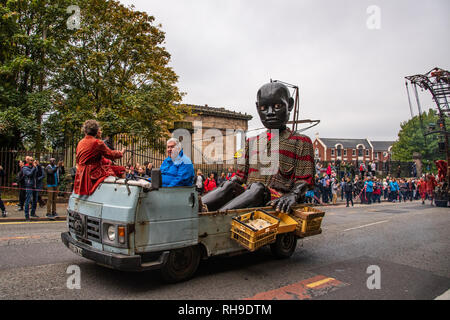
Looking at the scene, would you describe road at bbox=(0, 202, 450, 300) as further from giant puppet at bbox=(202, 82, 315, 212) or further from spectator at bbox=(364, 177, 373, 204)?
spectator at bbox=(364, 177, 373, 204)

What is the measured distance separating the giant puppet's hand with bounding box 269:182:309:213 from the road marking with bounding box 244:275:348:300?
1.12 meters

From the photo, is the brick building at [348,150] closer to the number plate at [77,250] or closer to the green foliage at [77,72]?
the green foliage at [77,72]

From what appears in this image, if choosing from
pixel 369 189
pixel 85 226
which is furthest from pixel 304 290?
pixel 369 189

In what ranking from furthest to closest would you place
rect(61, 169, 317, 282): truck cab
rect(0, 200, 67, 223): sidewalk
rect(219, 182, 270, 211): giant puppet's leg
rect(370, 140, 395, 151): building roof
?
rect(370, 140, 395, 151): building roof, rect(0, 200, 67, 223): sidewalk, rect(219, 182, 270, 211): giant puppet's leg, rect(61, 169, 317, 282): truck cab

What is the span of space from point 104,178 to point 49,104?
1211 cm

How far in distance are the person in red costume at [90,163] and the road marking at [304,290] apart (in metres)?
2.55

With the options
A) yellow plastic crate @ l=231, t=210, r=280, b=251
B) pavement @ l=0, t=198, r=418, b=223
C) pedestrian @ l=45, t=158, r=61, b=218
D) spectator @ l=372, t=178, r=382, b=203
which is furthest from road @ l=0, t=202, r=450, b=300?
spectator @ l=372, t=178, r=382, b=203

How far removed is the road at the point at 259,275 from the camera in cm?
377

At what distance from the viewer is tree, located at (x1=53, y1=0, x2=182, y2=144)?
46.9 feet

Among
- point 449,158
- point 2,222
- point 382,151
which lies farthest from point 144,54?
point 382,151

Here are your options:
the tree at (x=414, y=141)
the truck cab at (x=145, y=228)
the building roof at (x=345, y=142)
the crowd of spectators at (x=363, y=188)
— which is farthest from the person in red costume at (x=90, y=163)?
the building roof at (x=345, y=142)

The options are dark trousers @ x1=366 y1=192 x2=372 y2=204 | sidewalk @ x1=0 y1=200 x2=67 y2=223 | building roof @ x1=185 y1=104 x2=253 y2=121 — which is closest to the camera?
sidewalk @ x1=0 y1=200 x2=67 y2=223

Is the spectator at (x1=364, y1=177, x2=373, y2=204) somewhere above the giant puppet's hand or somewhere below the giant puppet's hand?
below
